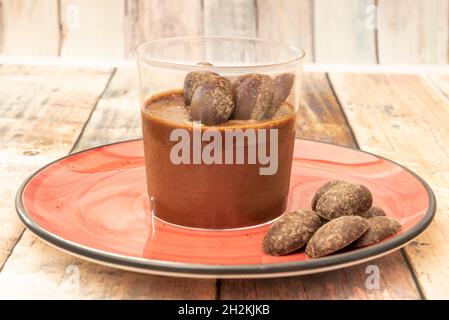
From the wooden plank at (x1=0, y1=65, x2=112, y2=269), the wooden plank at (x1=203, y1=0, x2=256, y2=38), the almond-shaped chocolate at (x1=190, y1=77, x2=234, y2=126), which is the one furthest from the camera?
the wooden plank at (x1=203, y1=0, x2=256, y2=38)

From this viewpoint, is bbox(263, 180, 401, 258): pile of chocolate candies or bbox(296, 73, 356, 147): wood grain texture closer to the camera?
bbox(263, 180, 401, 258): pile of chocolate candies

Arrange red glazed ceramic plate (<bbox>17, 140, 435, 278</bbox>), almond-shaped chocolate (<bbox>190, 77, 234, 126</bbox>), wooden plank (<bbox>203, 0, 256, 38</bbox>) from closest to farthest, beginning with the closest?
red glazed ceramic plate (<bbox>17, 140, 435, 278</bbox>)
almond-shaped chocolate (<bbox>190, 77, 234, 126</bbox>)
wooden plank (<bbox>203, 0, 256, 38</bbox>)

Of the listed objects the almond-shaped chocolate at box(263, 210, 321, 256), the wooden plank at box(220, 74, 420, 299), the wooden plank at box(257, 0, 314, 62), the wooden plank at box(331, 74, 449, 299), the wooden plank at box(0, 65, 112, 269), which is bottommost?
the wooden plank at box(331, 74, 449, 299)

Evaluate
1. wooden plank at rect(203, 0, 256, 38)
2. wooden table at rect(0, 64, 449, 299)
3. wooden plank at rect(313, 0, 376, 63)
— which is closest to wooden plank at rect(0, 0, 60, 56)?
wooden table at rect(0, 64, 449, 299)

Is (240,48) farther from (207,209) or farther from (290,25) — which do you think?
(290,25)

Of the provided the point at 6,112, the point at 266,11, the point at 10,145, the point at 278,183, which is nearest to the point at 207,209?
the point at 278,183

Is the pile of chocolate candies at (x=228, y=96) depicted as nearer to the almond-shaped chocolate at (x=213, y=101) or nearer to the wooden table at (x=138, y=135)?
the almond-shaped chocolate at (x=213, y=101)

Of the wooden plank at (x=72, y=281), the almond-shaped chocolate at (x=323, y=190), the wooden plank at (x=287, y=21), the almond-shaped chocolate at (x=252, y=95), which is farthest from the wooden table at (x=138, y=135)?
the wooden plank at (x=287, y=21)

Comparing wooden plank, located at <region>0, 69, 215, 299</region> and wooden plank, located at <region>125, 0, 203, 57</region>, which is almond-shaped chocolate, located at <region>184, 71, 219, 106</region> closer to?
wooden plank, located at <region>0, 69, 215, 299</region>
